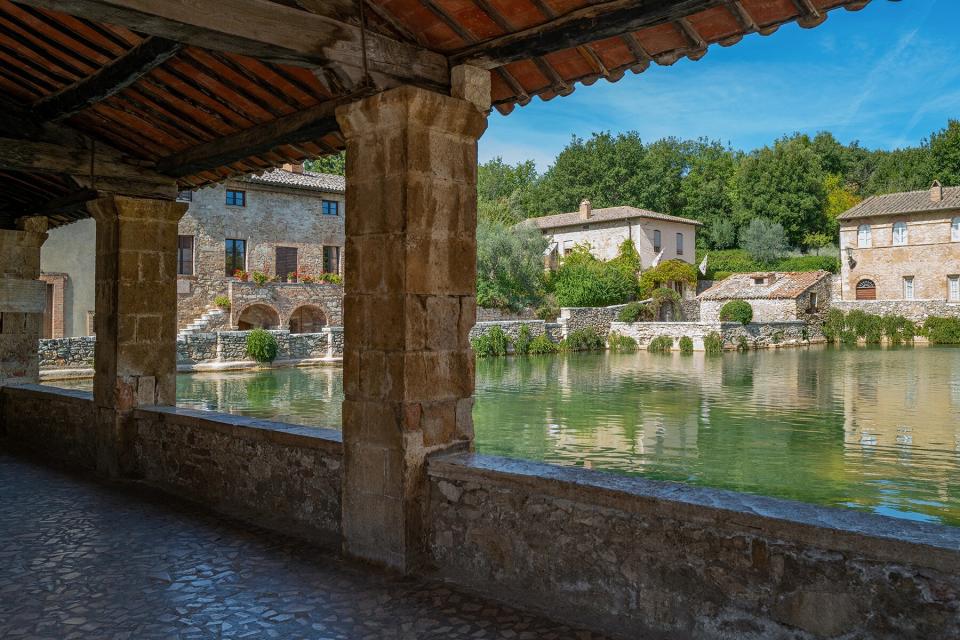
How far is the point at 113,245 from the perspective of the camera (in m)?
6.33

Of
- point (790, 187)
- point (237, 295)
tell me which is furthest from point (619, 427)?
point (790, 187)

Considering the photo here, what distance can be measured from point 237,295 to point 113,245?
19.6m

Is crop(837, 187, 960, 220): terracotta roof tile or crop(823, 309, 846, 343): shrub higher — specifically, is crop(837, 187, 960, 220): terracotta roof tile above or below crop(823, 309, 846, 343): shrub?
above

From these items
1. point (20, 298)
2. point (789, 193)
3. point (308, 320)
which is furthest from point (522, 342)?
point (789, 193)

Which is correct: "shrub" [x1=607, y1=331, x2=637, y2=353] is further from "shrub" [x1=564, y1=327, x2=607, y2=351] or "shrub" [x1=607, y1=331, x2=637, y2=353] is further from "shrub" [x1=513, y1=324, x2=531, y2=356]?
"shrub" [x1=513, y1=324, x2=531, y2=356]

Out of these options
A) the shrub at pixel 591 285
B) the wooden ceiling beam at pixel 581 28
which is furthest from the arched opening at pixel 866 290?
the wooden ceiling beam at pixel 581 28

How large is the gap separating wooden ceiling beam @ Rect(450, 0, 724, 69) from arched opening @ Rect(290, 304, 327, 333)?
24.4 metres

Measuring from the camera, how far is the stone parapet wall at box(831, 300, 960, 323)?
31016 millimetres

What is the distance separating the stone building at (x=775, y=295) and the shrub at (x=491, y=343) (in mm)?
11346

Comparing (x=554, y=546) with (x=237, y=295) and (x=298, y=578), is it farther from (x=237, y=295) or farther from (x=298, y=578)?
(x=237, y=295)

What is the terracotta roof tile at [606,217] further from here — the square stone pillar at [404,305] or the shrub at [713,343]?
the square stone pillar at [404,305]

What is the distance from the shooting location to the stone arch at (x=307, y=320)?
27391mm

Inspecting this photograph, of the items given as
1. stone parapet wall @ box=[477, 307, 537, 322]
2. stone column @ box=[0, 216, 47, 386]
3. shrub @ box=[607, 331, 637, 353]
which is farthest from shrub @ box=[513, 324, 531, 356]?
stone column @ box=[0, 216, 47, 386]

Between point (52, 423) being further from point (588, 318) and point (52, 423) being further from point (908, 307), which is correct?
point (908, 307)
